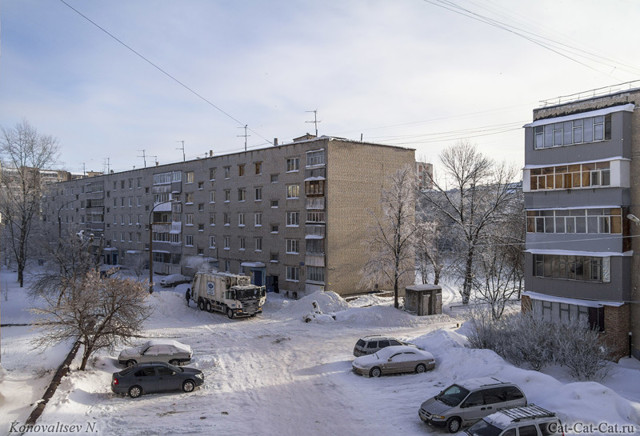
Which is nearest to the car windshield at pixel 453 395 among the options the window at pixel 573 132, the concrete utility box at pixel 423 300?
the window at pixel 573 132

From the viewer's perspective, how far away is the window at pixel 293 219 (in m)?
43.3

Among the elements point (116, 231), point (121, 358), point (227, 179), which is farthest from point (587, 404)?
point (116, 231)

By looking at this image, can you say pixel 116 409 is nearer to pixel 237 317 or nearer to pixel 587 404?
pixel 587 404

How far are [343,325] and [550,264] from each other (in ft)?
45.9

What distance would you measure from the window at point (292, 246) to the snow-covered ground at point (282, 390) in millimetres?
15105

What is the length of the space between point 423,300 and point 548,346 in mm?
15096

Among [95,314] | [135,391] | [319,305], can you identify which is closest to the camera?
[135,391]

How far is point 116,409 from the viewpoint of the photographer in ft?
50.0

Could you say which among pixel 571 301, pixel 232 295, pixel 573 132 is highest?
pixel 573 132

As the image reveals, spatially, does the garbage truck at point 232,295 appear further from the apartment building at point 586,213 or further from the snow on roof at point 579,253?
the snow on roof at point 579,253

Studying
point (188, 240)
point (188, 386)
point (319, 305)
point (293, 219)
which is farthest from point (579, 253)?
point (188, 240)

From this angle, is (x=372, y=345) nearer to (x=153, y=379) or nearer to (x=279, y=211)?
(x=153, y=379)

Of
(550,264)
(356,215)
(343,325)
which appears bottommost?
(343,325)

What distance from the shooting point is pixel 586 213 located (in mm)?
25297
